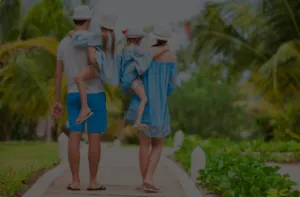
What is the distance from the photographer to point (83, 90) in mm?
7605

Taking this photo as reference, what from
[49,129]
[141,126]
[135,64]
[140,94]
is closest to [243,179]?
[141,126]

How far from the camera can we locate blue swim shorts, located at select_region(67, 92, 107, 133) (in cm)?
773

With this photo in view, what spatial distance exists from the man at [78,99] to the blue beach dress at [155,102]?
1.22 ft

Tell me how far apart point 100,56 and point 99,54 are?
0.08ft

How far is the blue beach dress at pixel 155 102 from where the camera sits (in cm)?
796

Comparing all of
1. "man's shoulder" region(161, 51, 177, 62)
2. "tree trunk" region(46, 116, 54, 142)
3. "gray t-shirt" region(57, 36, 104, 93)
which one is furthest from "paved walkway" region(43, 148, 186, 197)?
"tree trunk" region(46, 116, 54, 142)

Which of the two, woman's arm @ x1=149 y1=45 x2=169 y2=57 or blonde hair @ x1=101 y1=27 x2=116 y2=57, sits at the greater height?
blonde hair @ x1=101 y1=27 x2=116 y2=57

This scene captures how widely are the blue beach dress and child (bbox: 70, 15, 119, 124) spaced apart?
0.37m

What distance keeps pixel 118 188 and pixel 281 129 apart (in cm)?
1662

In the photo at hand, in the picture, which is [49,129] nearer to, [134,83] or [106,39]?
[134,83]

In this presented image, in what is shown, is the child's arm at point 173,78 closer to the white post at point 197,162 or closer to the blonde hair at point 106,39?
the blonde hair at point 106,39

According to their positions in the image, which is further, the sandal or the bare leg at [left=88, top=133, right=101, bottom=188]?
the sandal

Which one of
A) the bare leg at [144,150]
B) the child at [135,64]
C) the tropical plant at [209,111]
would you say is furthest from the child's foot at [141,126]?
the tropical plant at [209,111]

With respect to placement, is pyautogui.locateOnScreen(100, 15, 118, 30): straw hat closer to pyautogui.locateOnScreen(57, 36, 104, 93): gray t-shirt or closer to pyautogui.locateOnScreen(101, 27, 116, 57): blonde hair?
pyautogui.locateOnScreen(101, 27, 116, 57): blonde hair
